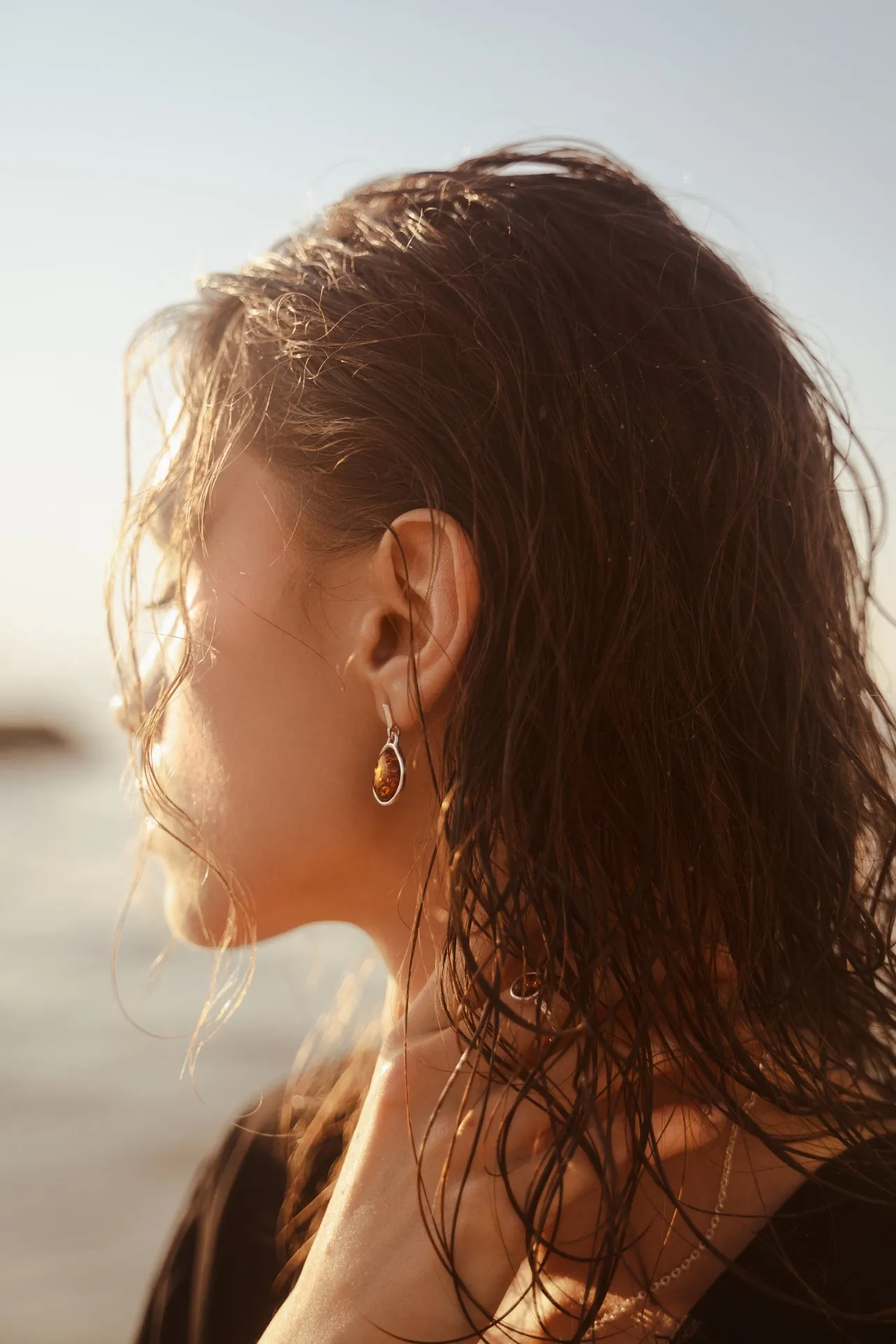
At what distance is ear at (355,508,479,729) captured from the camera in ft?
4.30

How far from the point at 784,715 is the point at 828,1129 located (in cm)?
46

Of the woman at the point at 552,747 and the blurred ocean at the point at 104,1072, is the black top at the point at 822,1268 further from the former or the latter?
the blurred ocean at the point at 104,1072

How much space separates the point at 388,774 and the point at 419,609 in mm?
208

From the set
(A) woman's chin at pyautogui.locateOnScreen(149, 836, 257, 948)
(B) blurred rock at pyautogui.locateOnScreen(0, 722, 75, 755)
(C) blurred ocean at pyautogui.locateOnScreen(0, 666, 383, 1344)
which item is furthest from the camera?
(B) blurred rock at pyautogui.locateOnScreen(0, 722, 75, 755)

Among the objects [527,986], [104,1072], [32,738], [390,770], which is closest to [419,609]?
[390,770]

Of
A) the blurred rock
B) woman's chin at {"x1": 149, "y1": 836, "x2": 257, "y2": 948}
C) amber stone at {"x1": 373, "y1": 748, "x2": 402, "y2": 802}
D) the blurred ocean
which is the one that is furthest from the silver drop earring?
the blurred rock

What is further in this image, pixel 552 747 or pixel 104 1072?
pixel 104 1072

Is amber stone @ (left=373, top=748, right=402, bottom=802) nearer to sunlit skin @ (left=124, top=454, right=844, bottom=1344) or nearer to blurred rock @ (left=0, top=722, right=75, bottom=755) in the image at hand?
sunlit skin @ (left=124, top=454, right=844, bottom=1344)

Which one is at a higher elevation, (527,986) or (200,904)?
(200,904)

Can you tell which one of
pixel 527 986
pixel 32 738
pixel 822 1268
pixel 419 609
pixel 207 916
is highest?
pixel 32 738

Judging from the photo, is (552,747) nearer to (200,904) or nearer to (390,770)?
(390,770)

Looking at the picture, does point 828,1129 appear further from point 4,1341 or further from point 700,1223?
point 4,1341

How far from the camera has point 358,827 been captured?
146 centimetres

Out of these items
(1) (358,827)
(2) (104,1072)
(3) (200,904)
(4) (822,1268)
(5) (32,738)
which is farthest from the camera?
(5) (32,738)
